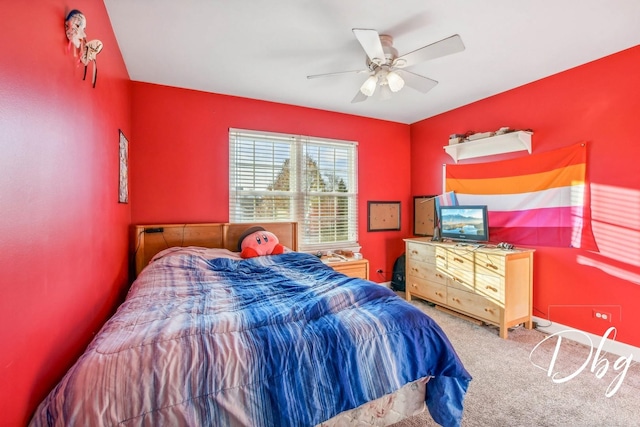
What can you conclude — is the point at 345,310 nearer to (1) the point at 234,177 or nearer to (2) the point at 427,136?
(1) the point at 234,177

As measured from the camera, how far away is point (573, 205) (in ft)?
9.19

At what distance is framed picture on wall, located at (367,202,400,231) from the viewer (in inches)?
171

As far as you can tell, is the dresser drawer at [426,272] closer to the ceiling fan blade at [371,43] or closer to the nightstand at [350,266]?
the nightstand at [350,266]

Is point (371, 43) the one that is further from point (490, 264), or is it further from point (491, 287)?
point (491, 287)

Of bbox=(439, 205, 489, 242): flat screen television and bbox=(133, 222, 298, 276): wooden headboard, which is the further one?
bbox=(439, 205, 489, 242): flat screen television

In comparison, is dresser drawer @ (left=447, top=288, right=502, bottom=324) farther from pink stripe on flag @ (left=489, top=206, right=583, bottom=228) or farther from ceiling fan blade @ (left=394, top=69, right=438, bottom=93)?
ceiling fan blade @ (left=394, top=69, right=438, bottom=93)

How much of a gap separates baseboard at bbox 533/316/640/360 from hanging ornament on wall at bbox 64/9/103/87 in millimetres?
4349

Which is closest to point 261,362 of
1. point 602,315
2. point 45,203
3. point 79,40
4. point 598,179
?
point 45,203

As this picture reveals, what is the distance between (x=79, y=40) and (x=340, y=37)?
1.69 m

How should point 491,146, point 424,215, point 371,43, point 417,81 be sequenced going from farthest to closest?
1. point 424,215
2. point 491,146
3. point 417,81
4. point 371,43

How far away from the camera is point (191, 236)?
3203 mm

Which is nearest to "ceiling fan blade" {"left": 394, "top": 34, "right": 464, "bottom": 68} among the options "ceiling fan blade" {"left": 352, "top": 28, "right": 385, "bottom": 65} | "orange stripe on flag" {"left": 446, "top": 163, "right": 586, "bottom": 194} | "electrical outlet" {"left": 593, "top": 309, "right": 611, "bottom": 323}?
"ceiling fan blade" {"left": 352, "top": 28, "right": 385, "bottom": 65}

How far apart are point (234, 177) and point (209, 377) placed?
2.67m

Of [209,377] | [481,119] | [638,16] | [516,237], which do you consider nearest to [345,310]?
[209,377]
